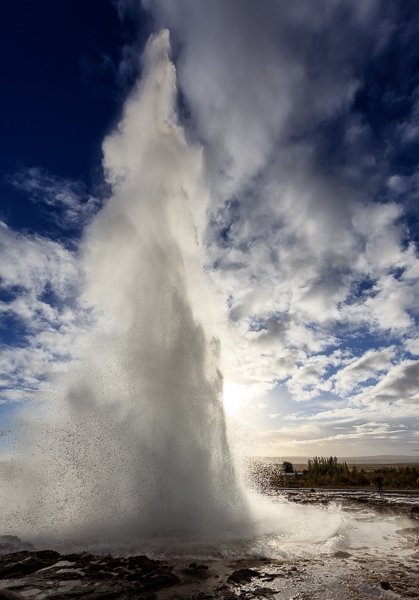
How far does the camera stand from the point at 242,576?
27.2 ft

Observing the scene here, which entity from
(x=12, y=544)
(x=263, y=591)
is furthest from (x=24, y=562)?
(x=263, y=591)

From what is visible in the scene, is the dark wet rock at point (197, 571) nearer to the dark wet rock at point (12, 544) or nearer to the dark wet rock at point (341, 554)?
the dark wet rock at point (341, 554)

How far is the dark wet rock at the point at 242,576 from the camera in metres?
8.01

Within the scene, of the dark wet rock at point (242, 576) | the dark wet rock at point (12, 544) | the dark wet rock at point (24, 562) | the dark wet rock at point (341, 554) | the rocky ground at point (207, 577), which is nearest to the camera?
the rocky ground at point (207, 577)

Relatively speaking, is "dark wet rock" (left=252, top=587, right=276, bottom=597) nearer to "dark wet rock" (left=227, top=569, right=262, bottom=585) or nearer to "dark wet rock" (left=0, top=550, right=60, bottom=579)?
"dark wet rock" (left=227, top=569, right=262, bottom=585)

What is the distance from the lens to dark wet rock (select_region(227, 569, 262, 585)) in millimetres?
8008

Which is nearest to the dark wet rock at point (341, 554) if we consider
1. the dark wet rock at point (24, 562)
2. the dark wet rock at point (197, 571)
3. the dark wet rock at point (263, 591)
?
the dark wet rock at point (263, 591)

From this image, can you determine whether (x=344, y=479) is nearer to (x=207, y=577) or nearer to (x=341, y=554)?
(x=341, y=554)

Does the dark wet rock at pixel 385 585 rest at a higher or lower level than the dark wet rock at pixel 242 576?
higher

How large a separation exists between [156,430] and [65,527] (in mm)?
4841

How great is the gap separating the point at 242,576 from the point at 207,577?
2.93ft

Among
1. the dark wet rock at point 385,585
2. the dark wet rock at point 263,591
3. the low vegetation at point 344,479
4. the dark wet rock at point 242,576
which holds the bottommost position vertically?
the dark wet rock at point 263,591

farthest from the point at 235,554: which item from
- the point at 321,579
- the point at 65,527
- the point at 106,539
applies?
the point at 65,527

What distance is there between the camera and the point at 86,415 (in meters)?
16.1
